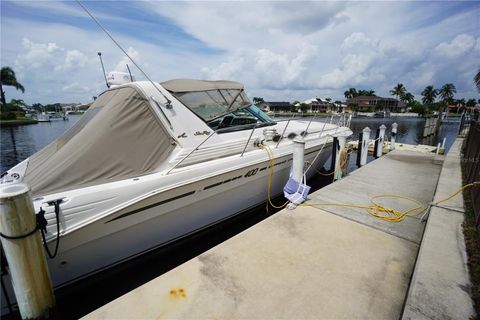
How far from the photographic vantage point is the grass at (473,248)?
196 centimetres

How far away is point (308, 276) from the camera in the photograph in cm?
229

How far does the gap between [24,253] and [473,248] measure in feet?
13.3

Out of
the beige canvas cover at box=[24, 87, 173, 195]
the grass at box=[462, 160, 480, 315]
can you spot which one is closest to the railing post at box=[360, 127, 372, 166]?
the grass at box=[462, 160, 480, 315]

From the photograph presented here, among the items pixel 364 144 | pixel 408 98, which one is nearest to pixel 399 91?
pixel 408 98

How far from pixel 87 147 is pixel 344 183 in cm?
428

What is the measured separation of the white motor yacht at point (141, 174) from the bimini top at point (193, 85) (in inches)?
0.8

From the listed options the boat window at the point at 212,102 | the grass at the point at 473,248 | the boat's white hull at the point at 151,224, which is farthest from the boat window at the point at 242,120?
the grass at the point at 473,248

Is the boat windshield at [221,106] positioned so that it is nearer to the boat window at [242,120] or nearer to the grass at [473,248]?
the boat window at [242,120]

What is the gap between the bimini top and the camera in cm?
432

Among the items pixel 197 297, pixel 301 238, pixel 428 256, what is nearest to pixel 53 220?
pixel 197 297

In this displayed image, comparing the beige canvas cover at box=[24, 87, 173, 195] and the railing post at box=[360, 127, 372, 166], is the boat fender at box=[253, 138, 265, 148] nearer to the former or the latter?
the beige canvas cover at box=[24, 87, 173, 195]

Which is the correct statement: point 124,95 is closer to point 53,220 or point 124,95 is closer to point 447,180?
point 53,220

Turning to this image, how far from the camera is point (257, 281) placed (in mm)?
2219

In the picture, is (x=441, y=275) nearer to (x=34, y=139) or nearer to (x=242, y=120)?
(x=242, y=120)
